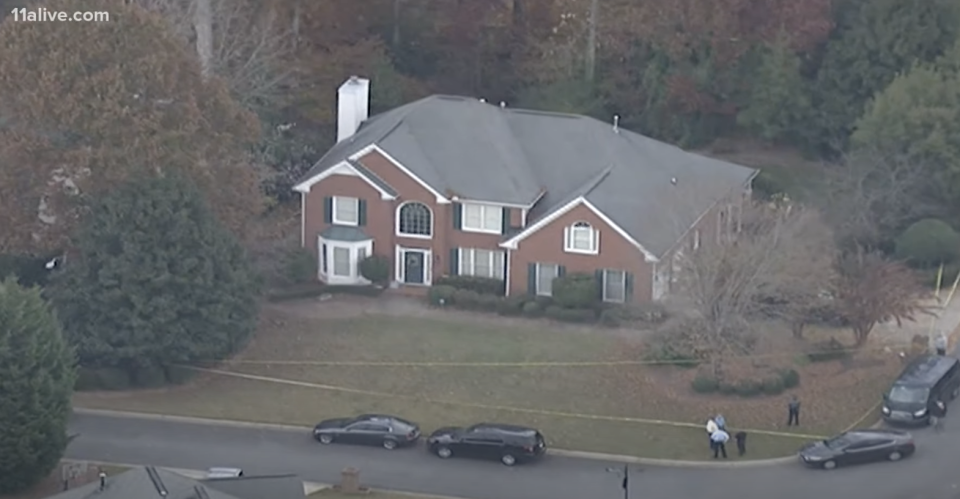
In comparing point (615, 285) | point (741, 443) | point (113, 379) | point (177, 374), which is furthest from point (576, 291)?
point (113, 379)

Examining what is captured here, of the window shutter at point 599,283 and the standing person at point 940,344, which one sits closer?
the standing person at point 940,344

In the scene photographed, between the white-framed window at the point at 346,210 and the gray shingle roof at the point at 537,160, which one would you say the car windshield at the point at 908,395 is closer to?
the gray shingle roof at the point at 537,160

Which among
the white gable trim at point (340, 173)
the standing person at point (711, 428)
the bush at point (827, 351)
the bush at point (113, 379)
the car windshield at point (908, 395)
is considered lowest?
the standing person at point (711, 428)

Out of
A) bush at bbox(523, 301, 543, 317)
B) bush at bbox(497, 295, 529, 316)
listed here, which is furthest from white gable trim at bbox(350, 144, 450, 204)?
bush at bbox(523, 301, 543, 317)

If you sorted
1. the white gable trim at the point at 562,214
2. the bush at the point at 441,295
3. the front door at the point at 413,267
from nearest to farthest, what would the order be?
1. the white gable trim at the point at 562,214
2. the bush at the point at 441,295
3. the front door at the point at 413,267

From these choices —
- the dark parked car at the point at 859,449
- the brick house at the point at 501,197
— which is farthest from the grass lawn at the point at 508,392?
the brick house at the point at 501,197

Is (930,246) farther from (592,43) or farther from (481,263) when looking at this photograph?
(592,43)

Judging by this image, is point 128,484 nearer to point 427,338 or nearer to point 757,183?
point 427,338

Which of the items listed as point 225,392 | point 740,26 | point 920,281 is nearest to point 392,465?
point 225,392
